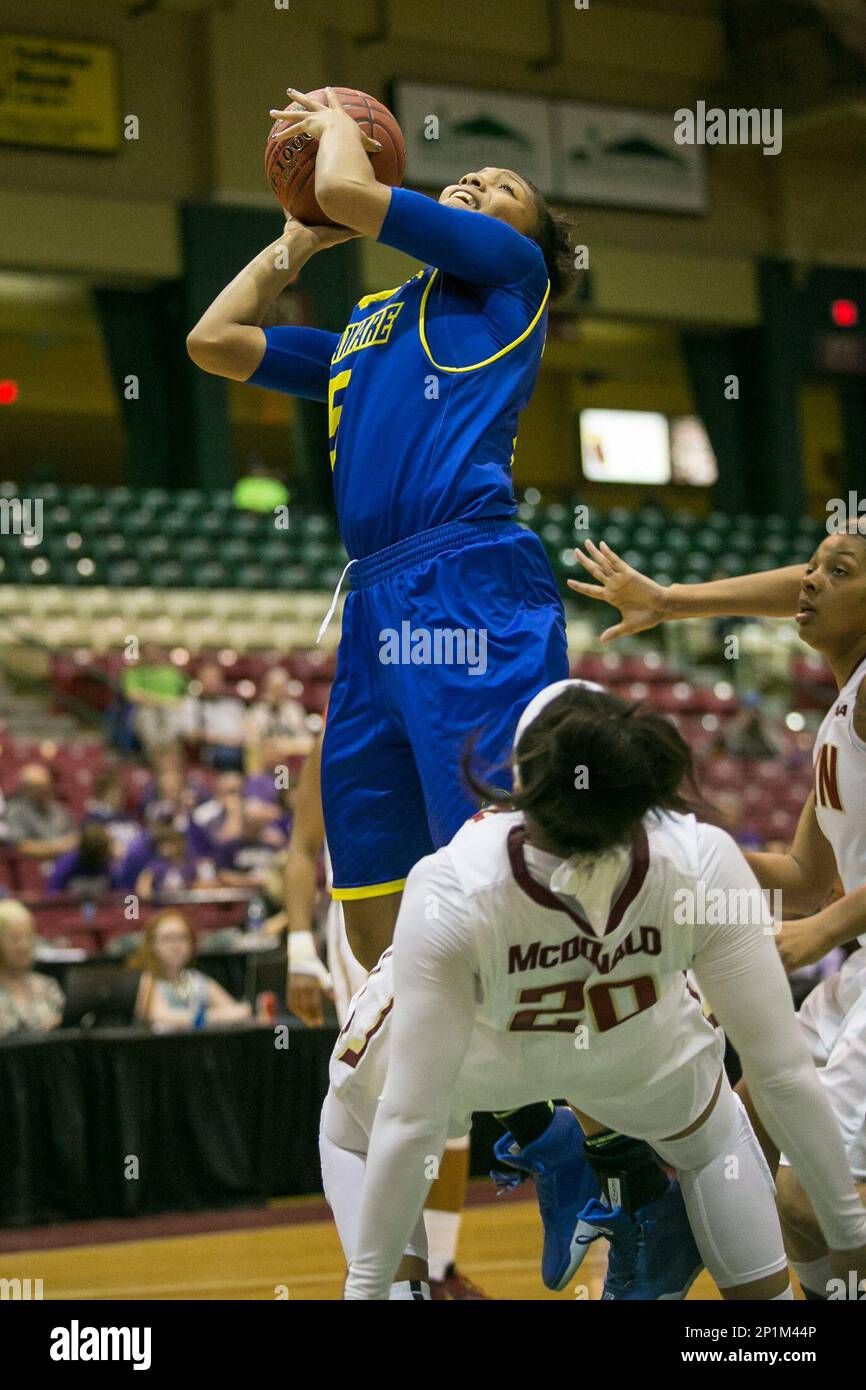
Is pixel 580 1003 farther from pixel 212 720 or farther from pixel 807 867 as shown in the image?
pixel 212 720

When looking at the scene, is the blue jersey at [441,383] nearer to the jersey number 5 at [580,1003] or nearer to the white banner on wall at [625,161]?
the jersey number 5 at [580,1003]

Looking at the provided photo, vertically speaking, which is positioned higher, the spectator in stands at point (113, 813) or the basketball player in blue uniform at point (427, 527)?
the basketball player in blue uniform at point (427, 527)

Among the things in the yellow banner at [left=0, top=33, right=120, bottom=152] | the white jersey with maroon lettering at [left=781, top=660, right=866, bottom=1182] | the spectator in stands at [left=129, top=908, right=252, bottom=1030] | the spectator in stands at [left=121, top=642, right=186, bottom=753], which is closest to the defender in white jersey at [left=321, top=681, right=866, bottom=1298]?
the white jersey with maroon lettering at [left=781, top=660, right=866, bottom=1182]

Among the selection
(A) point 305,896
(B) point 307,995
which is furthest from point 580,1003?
(A) point 305,896

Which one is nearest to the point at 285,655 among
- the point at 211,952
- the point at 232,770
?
the point at 232,770

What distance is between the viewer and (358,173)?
320 centimetres

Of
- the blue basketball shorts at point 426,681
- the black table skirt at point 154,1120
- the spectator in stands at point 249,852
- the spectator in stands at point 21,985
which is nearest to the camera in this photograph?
the blue basketball shorts at point 426,681

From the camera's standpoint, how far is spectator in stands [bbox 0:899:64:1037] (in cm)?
702

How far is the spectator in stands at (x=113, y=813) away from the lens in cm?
988

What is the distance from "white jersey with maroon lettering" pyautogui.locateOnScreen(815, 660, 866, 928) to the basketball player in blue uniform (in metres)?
0.62

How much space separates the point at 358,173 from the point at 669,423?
61.4 ft

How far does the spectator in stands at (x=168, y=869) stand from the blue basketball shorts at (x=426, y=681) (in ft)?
20.1

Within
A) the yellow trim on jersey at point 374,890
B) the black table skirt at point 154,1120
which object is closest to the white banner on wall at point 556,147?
the black table skirt at point 154,1120

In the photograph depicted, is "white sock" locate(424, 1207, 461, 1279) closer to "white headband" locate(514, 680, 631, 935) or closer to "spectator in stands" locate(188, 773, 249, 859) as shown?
"white headband" locate(514, 680, 631, 935)
